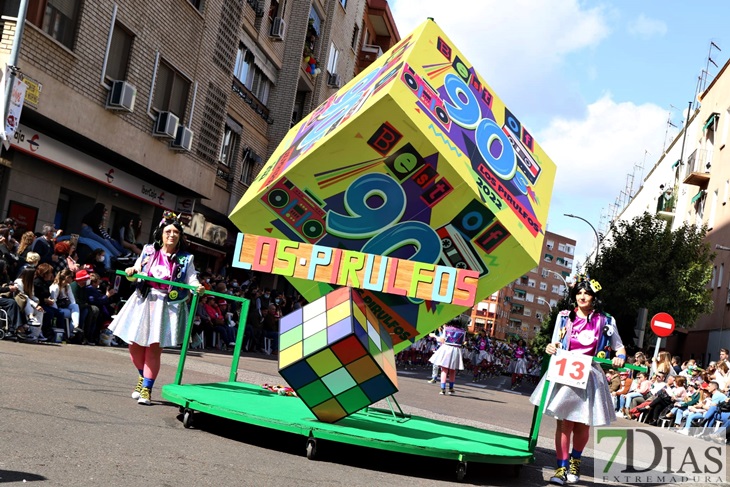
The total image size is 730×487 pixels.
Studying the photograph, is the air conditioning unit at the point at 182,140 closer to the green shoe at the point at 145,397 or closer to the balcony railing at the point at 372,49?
the green shoe at the point at 145,397

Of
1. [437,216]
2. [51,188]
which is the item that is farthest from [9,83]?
[437,216]

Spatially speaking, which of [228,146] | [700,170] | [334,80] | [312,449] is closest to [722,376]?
[312,449]

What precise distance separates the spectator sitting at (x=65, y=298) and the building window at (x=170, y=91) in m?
8.83

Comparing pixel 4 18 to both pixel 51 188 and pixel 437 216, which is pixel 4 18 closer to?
pixel 51 188

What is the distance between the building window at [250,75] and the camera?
31625 millimetres

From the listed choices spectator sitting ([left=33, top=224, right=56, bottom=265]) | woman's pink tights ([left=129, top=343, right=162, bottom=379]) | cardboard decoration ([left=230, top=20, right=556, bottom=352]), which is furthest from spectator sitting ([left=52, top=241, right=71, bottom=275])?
woman's pink tights ([left=129, top=343, right=162, bottom=379])

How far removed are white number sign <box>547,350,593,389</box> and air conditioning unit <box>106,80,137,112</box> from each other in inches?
584

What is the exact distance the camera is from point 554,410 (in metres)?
8.74

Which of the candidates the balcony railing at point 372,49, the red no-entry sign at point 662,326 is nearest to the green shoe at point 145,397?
the red no-entry sign at point 662,326

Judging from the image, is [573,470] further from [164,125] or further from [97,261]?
[164,125]

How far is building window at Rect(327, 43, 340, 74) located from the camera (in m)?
41.8

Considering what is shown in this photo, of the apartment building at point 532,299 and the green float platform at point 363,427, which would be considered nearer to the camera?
the green float platform at point 363,427

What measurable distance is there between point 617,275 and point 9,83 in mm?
29837

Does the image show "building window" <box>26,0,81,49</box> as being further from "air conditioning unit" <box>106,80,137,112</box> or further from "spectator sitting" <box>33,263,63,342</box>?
"spectator sitting" <box>33,263,63,342</box>
